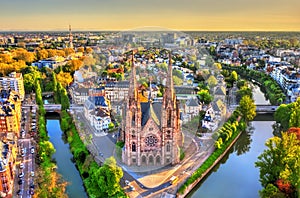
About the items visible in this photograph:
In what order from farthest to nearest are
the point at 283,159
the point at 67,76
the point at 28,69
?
the point at 28,69 < the point at 67,76 < the point at 283,159

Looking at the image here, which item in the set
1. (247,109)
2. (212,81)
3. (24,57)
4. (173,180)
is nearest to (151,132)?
(173,180)

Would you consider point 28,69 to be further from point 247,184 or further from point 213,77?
point 247,184

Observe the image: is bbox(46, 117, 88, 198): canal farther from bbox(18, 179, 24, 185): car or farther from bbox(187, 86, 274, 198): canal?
bbox(187, 86, 274, 198): canal

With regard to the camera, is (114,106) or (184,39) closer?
(114,106)

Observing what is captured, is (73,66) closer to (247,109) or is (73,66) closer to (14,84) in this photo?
(14,84)

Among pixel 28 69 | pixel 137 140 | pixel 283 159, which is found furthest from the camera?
pixel 28 69

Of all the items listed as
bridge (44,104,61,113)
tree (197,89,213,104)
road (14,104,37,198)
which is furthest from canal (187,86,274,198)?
bridge (44,104,61,113)

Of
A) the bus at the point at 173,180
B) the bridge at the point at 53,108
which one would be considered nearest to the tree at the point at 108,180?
the bus at the point at 173,180

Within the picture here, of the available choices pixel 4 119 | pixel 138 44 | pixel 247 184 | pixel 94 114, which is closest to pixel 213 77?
pixel 138 44
